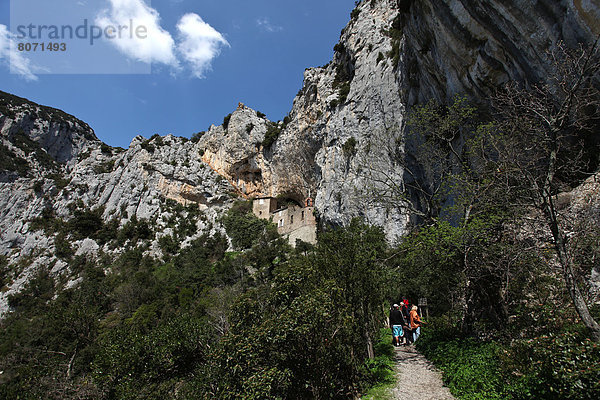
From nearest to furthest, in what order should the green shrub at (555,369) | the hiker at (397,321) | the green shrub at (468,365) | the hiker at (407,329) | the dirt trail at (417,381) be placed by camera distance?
the green shrub at (555,369) < the green shrub at (468,365) < the dirt trail at (417,381) < the hiker at (397,321) < the hiker at (407,329)

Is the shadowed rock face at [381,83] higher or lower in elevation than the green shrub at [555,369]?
higher

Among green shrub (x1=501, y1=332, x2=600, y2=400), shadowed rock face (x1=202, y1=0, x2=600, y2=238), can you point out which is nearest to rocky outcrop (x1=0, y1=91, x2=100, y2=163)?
shadowed rock face (x1=202, y1=0, x2=600, y2=238)

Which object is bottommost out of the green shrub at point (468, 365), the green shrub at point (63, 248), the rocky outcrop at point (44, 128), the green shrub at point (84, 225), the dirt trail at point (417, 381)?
the dirt trail at point (417, 381)

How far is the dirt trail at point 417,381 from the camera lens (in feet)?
21.5

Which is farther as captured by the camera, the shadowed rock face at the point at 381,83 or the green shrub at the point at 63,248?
the green shrub at the point at 63,248

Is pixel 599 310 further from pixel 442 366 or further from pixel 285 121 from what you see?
pixel 285 121

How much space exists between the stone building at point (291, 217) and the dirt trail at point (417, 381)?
25433mm

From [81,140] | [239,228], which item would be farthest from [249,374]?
[81,140]

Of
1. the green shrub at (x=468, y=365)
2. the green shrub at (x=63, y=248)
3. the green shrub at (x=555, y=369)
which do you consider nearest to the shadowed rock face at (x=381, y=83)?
the green shrub at (x=468, y=365)

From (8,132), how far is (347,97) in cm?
7065

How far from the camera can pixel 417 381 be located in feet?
24.5

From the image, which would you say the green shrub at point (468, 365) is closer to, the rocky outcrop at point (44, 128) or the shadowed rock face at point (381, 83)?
the shadowed rock face at point (381, 83)

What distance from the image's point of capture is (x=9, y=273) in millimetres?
45688

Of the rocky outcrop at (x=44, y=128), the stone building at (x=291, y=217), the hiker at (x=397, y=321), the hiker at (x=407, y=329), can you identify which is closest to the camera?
the hiker at (x=397, y=321)
